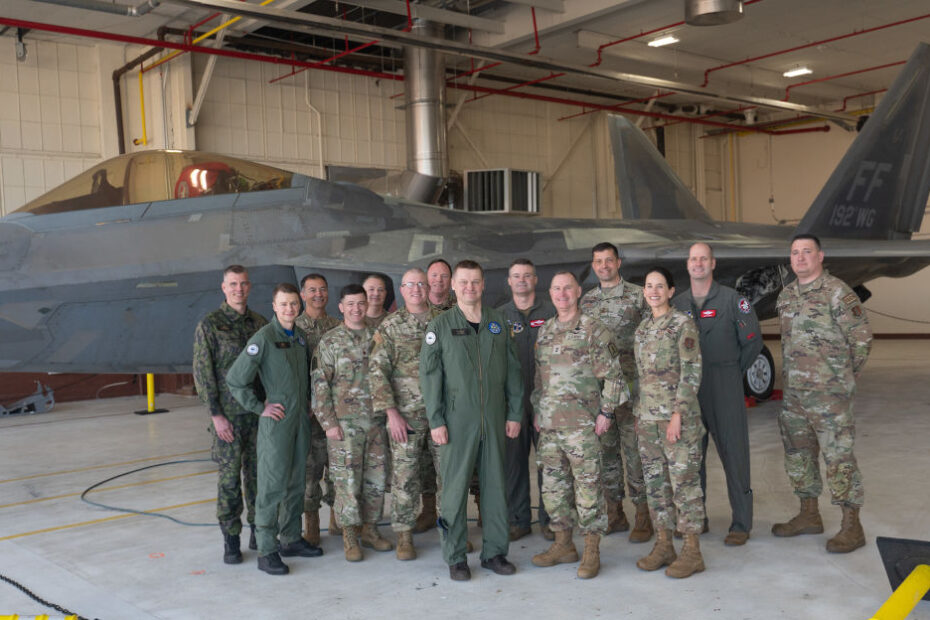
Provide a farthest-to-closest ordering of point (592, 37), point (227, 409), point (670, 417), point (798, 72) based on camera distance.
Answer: point (798, 72)
point (592, 37)
point (227, 409)
point (670, 417)

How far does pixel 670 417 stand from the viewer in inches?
174

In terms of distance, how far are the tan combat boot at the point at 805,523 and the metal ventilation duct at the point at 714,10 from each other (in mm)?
7360

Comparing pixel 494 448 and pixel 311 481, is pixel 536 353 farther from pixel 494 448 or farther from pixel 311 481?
pixel 311 481

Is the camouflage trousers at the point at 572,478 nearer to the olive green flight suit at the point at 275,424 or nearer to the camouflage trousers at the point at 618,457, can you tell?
the camouflage trousers at the point at 618,457

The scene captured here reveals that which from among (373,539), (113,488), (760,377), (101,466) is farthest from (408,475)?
(760,377)

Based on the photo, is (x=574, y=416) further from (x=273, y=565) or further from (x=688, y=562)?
(x=273, y=565)

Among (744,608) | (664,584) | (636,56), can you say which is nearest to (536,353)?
(664,584)

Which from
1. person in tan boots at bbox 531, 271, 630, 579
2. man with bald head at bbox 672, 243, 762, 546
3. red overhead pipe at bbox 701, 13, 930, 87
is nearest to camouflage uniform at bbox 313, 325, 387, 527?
person in tan boots at bbox 531, 271, 630, 579

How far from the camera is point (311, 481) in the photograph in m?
5.06

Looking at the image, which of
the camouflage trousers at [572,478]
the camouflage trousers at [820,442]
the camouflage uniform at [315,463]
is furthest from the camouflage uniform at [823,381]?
the camouflage uniform at [315,463]

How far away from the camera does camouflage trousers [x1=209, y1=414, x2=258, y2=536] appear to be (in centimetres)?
471

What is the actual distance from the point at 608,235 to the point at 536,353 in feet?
13.9

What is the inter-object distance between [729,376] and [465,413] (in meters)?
1.66

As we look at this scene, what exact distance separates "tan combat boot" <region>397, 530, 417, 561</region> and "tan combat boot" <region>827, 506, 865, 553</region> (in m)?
2.39
